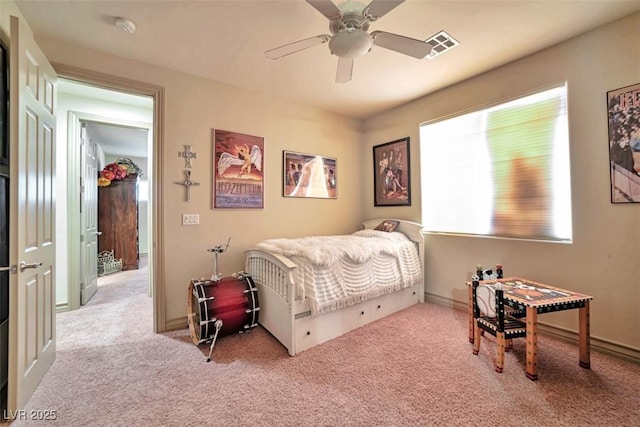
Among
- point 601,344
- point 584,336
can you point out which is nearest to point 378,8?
point 584,336

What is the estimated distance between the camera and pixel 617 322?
2131mm

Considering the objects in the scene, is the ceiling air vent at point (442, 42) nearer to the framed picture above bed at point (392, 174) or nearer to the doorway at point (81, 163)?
the framed picture above bed at point (392, 174)

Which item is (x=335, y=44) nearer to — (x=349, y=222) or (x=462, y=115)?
(x=462, y=115)

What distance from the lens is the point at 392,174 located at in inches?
155

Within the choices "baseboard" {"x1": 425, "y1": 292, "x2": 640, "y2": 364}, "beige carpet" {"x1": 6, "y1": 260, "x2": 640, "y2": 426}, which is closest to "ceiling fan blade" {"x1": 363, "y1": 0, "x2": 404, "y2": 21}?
"beige carpet" {"x1": 6, "y1": 260, "x2": 640, "y2": 426}

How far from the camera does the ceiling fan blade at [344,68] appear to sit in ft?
6.78

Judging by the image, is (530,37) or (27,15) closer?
(27,15)

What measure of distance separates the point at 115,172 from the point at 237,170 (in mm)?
3857

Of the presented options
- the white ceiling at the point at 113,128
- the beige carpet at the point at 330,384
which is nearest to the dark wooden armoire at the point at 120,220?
the white ceiling at the point at 113,128

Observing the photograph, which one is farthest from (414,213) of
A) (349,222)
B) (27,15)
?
(27,15)

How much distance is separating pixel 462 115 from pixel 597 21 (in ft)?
4.00

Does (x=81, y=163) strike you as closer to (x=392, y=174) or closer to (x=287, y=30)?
(x=287, y=30)

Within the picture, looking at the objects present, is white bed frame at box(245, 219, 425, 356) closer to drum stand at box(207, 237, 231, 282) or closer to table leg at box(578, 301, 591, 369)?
drum stand at box(207, 237, 231, 282)

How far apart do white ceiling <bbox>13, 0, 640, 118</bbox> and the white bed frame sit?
1.97 m
